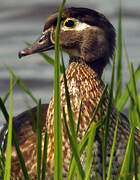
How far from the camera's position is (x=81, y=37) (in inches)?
183

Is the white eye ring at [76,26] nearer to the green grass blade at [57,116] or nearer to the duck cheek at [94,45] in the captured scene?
the duck cheek at [94,45]

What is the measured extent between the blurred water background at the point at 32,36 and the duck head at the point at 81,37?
2379 mm

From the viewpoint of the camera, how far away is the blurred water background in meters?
7.96

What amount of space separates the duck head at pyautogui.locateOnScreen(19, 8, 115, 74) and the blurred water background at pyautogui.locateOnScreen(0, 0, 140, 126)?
7.81 feet

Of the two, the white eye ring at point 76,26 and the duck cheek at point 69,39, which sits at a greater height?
the white eye ring at point 76,26

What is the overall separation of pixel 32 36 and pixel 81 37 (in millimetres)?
4196

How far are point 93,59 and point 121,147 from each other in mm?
676

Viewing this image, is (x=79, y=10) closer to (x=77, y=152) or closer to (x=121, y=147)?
(x=121, y=147)

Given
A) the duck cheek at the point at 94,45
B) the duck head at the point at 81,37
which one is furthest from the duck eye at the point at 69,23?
the duck cheek at the point at 94,45

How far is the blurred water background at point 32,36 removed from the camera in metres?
7.96

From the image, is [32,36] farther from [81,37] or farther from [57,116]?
[57,116]

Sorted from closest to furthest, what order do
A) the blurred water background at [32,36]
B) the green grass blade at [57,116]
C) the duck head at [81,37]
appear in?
1. the green grass blade at [57,116]
2. the duck head at [81,37]
3. the blurred water background at [32,36]

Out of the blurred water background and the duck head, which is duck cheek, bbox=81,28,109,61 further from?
the blurred water background

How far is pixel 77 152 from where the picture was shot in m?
3.14
